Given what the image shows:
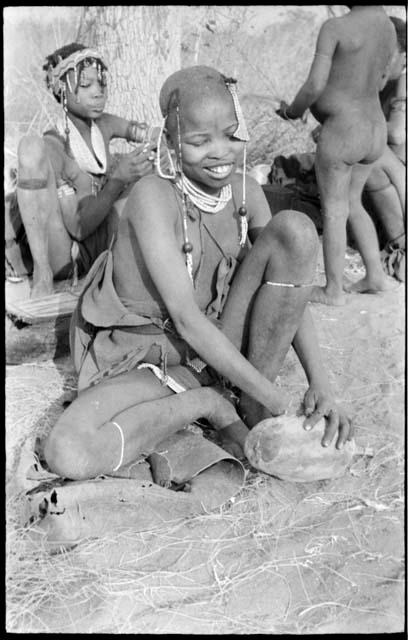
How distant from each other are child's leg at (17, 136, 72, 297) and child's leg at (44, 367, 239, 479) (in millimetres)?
1649

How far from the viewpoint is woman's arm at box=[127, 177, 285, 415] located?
2770 millimetres

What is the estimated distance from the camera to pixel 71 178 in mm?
4551

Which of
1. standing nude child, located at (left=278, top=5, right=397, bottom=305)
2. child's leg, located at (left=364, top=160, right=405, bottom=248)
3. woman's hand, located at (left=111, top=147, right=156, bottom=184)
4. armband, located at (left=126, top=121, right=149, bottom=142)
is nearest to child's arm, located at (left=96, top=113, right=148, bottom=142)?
armband, located at (left=126, top=121, right=149, bottom=142)

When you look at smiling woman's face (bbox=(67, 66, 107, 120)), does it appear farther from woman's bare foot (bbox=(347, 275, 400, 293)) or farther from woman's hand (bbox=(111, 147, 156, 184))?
woman's bare foot (bbox=(347, 275, 400, 293))

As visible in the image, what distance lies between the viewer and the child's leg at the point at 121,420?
2.64 meters

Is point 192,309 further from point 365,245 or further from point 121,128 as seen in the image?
point 365,245

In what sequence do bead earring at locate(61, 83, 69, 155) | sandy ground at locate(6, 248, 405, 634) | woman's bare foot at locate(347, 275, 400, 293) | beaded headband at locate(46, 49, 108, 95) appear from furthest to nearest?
woman's bare foot at locate(347, 275, 400, 293), bead earring at locate(61, 83, 69, 155), beaded headband at locate(46, 49, 108, 95), sandy ground at locate(6, 248, 405, 634)

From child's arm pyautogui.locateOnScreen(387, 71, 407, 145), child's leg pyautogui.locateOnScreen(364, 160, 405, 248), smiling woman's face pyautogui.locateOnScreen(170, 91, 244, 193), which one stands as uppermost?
smiling woman's face pyautogui.locateOnScreen(170, 91, 244, 193)

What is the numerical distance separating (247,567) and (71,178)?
2766 mm

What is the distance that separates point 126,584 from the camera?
238cm

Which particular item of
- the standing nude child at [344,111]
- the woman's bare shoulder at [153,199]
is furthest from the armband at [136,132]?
the woman's bare shoulder at [153,199]

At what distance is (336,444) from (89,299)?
1.10 metres

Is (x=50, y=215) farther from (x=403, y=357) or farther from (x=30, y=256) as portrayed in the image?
(x=403, y=357)

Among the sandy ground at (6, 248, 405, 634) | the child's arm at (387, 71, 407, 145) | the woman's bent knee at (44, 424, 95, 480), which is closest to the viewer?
the sandy ground at (6, 248, 405, 634)
